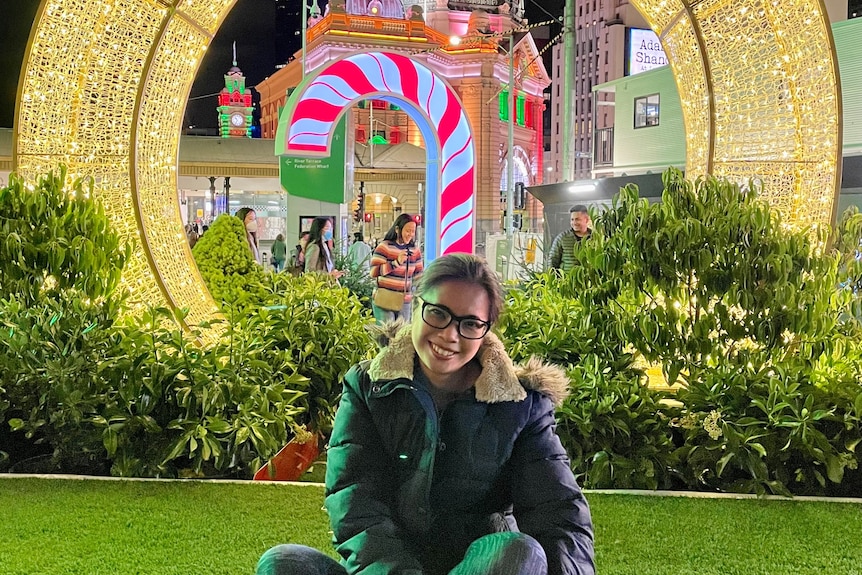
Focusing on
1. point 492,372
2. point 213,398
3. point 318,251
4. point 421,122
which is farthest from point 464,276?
point 421,122

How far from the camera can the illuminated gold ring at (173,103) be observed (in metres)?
5.26

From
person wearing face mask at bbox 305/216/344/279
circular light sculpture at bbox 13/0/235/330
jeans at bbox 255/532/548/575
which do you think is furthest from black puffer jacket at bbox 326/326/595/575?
person wearing face mask at bbox 305/216/344/279

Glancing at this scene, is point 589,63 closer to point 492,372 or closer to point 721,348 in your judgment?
point 721,348

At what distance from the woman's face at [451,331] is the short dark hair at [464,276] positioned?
12 millimetres

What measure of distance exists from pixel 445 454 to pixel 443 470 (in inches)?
1.7

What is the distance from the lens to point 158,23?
5434 millimetres

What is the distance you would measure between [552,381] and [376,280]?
17.9 feet

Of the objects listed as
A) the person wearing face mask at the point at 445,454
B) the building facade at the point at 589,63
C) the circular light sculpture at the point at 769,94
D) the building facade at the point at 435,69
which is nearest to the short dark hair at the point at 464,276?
the person wearing face mask at the point at 445,454

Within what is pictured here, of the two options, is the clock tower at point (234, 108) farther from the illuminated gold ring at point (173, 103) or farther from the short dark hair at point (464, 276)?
the short dark hair at point (464, 276)

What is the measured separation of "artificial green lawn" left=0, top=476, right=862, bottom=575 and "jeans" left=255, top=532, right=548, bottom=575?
4.55 feet

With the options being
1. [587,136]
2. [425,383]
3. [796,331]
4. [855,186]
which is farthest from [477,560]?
[587,136]

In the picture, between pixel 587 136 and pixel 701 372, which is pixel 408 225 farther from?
pixel 587 136

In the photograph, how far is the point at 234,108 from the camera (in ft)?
153

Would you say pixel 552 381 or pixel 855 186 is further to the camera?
pixel 855 186
